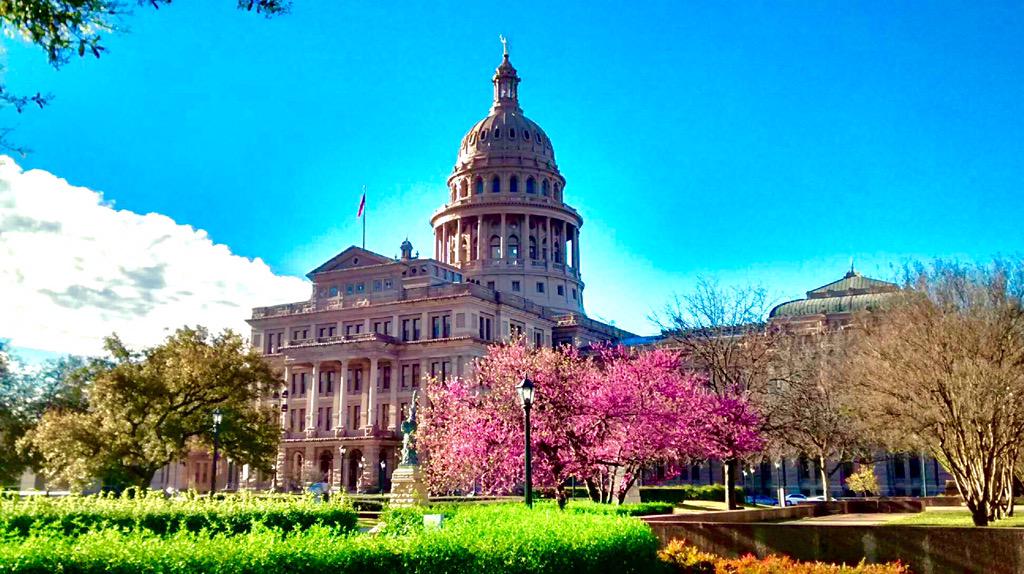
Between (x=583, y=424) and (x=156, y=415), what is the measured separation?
2703 centimetres

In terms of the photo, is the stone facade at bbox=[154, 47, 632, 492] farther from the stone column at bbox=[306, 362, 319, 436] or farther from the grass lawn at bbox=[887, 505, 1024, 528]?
the grass lawn at bbox=[887, 505, 1024, 528]

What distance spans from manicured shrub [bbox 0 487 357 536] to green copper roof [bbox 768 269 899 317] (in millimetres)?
70129

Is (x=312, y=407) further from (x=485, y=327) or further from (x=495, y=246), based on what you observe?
(x=495, y=246)

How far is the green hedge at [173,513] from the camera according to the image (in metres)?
22.2

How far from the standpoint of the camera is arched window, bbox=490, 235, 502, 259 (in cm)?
10750

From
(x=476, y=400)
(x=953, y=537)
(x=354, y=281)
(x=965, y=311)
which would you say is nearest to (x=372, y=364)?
(x=354, y=281)

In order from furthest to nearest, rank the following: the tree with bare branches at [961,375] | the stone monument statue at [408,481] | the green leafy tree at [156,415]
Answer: the green leafy tree at [156,415] < the stone monument statue at [408,481] < the tree with bare branches at [961,375]

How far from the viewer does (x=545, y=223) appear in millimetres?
108938

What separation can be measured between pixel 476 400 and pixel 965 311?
19049 mm

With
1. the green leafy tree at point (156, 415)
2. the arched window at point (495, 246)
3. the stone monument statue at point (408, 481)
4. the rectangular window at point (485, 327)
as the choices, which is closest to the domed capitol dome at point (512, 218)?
the arched window at point (495, 246)

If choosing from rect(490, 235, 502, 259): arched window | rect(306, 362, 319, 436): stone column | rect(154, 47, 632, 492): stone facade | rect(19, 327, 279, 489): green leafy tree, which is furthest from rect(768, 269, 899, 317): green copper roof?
rect(19, 327, 279, 489): green leafy tree

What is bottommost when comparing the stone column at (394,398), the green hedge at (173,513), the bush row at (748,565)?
the bush row at (748,565)

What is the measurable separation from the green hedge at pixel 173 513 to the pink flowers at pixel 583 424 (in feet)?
28.7

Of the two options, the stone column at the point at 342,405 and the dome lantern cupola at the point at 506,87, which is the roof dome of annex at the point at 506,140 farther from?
the stone column at the point at 342,405
